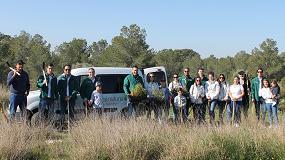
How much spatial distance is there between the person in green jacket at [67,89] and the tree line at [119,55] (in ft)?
64.2

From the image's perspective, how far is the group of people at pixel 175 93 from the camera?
11.3 m

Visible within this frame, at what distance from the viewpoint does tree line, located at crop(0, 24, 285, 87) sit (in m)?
38.2

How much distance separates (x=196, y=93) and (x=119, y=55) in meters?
29.4

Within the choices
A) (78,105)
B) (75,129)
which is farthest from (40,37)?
(75,129)

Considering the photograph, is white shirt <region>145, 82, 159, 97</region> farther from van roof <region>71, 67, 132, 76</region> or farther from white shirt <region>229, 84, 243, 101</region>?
white shirt <region>229, 84, 243, 101</region>

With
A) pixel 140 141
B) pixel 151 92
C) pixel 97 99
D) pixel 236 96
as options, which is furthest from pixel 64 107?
pixel 236 96

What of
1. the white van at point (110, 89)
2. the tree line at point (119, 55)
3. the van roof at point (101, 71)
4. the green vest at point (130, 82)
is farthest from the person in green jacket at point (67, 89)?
the tree line at point (119, 55)

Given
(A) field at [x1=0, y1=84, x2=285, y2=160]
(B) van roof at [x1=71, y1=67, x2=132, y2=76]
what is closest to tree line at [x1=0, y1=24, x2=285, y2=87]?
(B) van roof at [x1=71, y1=67, x2=132, y2=76]

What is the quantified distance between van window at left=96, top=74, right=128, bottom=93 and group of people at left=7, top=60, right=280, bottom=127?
0.74 metres

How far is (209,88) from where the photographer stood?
12648 mm

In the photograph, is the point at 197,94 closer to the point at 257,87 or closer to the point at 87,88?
the point at 257,87

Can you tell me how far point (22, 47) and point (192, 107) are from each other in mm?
33450

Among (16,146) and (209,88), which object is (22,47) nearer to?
(209,88)

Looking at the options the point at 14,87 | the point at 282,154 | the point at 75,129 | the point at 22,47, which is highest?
the point at 22,47
